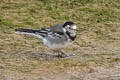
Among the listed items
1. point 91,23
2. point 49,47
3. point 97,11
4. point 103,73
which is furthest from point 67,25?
point 97,11

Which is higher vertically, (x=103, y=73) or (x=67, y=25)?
(x=67, y=25)

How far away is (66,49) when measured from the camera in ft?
36.2

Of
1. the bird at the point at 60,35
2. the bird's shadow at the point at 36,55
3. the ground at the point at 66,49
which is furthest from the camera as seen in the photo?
the bird's shadow at the point at 36,55

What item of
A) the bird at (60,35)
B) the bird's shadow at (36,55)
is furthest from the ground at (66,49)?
the bird at (60,35)

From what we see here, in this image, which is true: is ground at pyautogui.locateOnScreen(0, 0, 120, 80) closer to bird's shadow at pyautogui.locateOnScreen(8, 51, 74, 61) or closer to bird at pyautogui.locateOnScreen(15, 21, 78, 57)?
bird's shadow at pyautogui.locateOnScreen(8, 51, 74, 61)

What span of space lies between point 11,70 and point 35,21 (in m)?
3.29

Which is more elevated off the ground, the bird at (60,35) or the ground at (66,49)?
the bird at (60,35)

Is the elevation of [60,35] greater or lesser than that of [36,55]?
greater

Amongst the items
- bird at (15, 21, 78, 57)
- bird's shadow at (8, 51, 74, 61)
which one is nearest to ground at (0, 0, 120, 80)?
bird's shadow at (8, 51, 74, 61)

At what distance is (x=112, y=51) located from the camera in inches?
423

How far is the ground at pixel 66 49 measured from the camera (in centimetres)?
Result: 959

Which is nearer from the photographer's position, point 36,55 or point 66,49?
point 36,55

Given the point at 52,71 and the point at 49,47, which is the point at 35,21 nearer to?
the point at 49,47

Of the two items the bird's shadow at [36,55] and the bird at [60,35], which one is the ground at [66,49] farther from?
the bird at [60,35]
